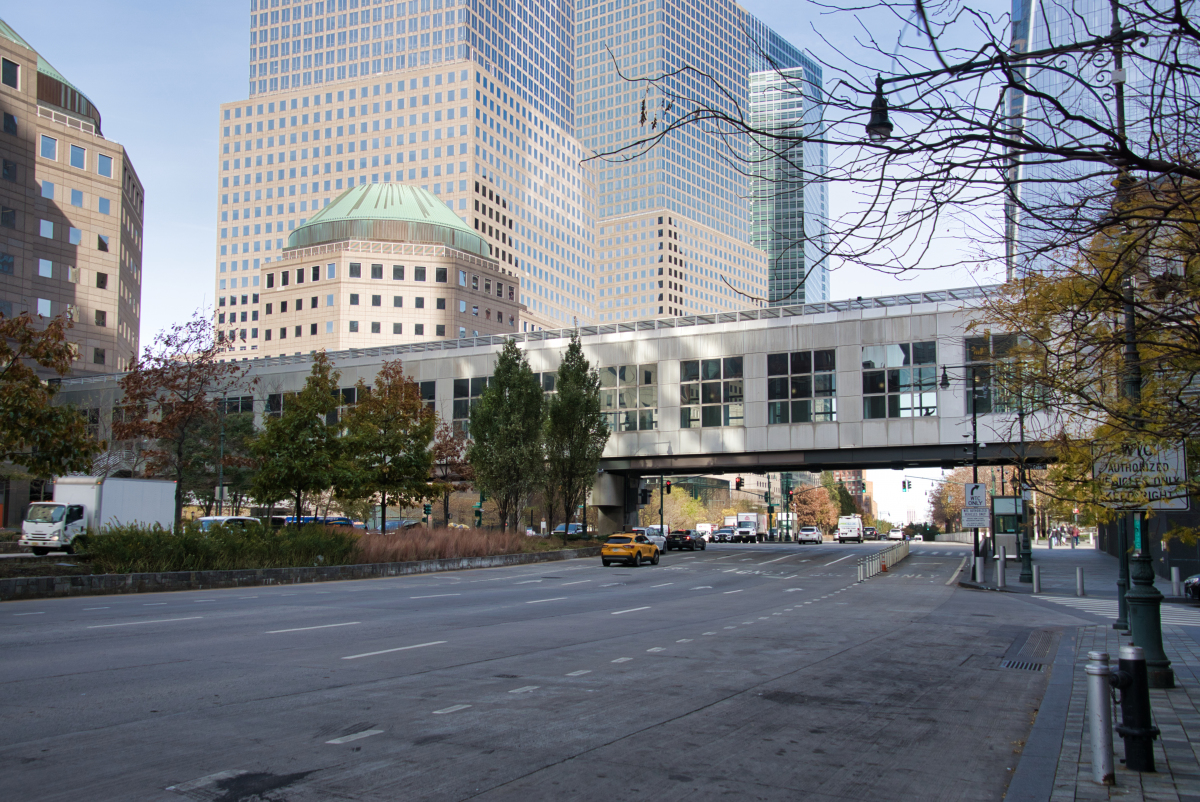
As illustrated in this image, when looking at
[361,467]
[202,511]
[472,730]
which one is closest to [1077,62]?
[472,730]

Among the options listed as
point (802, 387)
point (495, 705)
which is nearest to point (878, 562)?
point (802, 387)

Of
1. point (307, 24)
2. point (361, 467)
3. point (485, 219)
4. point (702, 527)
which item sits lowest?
point (702, 527)

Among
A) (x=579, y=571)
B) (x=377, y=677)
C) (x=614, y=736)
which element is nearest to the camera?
(x=614, y=736)

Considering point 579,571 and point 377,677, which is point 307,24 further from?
point 377,677

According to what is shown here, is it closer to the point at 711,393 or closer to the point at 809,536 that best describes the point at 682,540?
the point at 711,393

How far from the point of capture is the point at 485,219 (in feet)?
→ 494

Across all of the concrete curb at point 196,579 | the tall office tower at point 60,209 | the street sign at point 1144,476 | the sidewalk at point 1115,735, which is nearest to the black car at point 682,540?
the concrete curb at point 196,579

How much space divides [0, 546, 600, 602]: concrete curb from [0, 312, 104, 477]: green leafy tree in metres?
2.59

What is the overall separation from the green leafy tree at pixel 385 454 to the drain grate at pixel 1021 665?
110 feet

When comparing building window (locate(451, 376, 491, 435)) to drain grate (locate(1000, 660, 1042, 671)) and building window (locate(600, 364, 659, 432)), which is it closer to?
building window (locate(600, 364, 659, 432))

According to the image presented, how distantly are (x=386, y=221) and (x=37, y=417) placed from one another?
109379 mm

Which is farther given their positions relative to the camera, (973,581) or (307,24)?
(307,24)

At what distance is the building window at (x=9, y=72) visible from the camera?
76750mm

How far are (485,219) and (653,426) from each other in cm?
10075
